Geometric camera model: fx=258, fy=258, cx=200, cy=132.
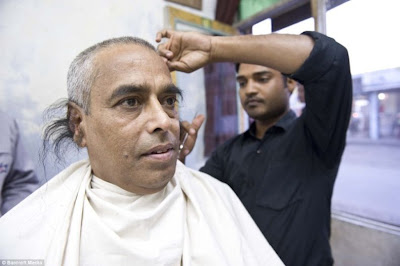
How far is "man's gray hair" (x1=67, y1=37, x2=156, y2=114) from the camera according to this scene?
101 cm

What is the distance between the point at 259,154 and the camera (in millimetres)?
1650

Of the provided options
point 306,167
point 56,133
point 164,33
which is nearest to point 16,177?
point 56,133

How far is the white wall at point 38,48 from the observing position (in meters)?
1.33

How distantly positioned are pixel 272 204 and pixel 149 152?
820 millimetres

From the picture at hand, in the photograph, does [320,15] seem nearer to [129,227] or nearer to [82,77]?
[82,77]

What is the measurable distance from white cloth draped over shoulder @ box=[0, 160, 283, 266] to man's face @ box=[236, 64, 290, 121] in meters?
0.82

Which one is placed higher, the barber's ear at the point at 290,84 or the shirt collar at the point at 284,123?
the barber's ear at the point at 290,84

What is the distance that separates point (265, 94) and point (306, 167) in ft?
1.87

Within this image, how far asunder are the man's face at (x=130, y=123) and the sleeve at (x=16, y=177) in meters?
0.66

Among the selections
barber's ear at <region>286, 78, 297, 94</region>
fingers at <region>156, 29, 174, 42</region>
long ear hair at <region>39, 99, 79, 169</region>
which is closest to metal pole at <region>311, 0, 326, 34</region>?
barber's ear at <region>286, 78, 297, 94</region>

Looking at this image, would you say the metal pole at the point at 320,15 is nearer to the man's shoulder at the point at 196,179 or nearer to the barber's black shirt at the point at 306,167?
the barber's black shirt at the point at 306,167

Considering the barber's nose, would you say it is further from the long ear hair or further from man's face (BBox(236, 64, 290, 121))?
man's face (BBox(236, 64, 290, 121))

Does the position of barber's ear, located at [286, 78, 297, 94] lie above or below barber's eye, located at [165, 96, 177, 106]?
above

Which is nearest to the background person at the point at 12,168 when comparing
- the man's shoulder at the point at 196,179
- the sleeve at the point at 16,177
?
the sleeve at the point at 16,177
